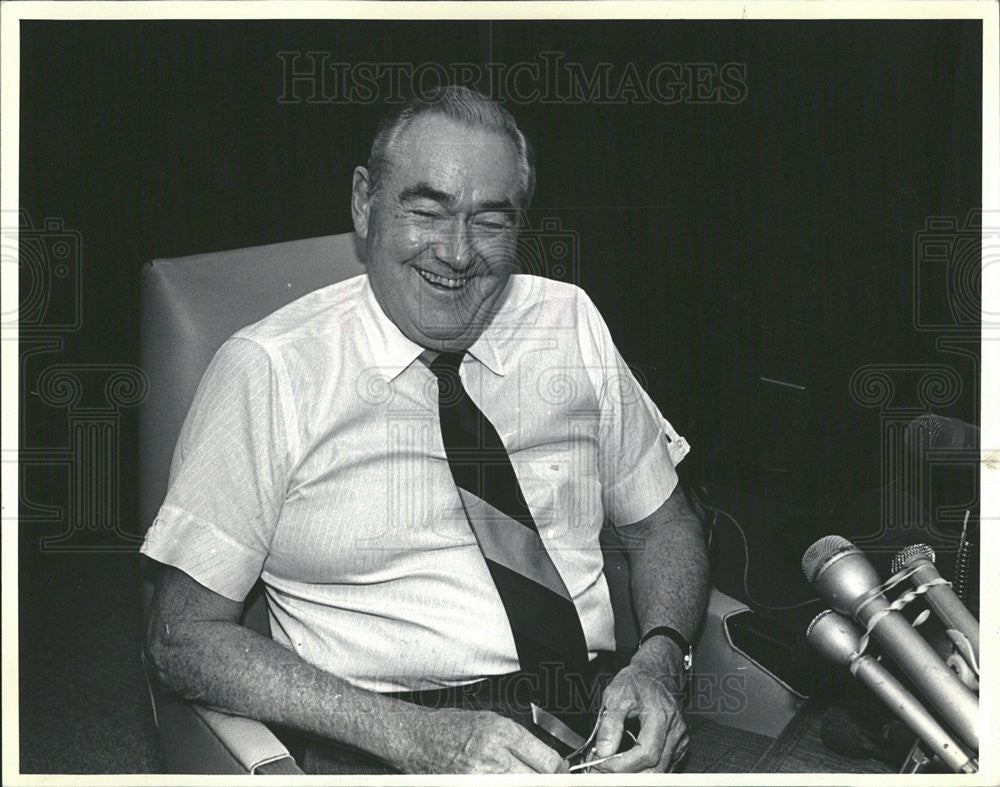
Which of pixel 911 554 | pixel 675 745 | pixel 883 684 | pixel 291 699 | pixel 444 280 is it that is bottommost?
pixel 675 745

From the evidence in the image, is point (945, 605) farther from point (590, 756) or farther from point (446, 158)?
point (446, 158)

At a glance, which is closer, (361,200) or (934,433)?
(361,200)

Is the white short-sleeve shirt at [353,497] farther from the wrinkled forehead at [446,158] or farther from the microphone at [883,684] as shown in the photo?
the microphone at [883,684]

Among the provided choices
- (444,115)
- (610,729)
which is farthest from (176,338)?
(610,729)

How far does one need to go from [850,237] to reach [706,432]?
0.44 metres

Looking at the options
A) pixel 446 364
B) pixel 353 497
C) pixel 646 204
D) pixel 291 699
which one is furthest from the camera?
pixel 646 204

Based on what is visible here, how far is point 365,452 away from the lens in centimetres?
161

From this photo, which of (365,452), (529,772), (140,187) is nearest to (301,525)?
A: (365,452)

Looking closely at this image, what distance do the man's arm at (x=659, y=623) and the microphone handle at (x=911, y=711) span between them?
0.51m

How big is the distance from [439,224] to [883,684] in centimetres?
92

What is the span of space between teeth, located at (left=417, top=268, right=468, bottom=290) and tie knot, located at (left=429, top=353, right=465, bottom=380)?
0.13m

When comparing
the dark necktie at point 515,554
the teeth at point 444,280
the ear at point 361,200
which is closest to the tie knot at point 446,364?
the dark necktie at point 515,554

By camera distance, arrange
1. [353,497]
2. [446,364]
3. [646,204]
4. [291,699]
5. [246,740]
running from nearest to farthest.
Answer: [246,740], [291,699], [353,497], [446,364], [646,204]

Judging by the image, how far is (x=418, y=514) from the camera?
5.28 ft
